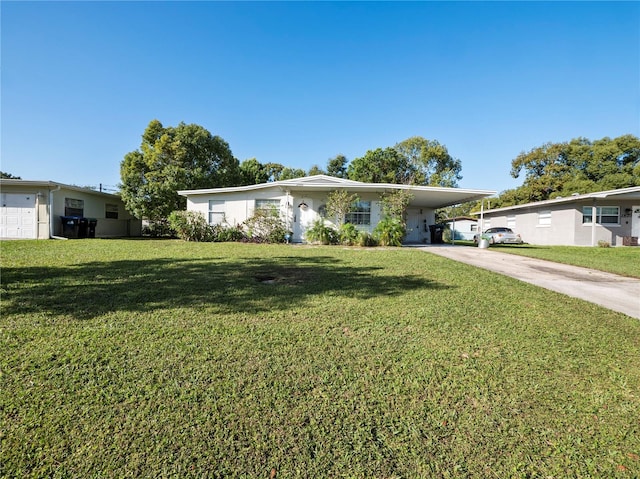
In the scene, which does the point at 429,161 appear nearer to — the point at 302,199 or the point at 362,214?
the point at 362,214

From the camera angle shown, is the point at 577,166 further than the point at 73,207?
Yes

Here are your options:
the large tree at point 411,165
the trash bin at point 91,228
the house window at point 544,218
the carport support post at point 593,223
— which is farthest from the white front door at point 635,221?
the trash bin at point 91,228

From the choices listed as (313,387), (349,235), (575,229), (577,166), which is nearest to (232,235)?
(349,235)

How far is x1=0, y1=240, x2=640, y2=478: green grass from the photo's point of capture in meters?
1.54

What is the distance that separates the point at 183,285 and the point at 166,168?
707 inches

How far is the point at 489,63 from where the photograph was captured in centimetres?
1248

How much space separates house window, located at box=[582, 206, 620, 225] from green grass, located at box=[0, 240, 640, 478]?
58.1 ft

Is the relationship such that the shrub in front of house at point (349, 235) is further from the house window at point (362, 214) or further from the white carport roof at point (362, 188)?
the white carport roof at point (362, 188)

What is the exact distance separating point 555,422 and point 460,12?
1219cm

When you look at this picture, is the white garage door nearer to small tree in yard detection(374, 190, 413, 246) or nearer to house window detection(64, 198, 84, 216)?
house window detection(64, 198, 84, 216)

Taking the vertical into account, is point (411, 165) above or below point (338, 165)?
below

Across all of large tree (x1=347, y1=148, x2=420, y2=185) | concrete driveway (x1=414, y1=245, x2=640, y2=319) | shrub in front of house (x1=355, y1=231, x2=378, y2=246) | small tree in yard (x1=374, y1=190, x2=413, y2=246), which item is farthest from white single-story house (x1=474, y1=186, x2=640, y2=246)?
large tree (x1=347, y1=148, x2=420, y2=185)

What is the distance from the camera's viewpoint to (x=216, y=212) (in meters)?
16.1

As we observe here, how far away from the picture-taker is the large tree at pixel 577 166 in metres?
27.6
